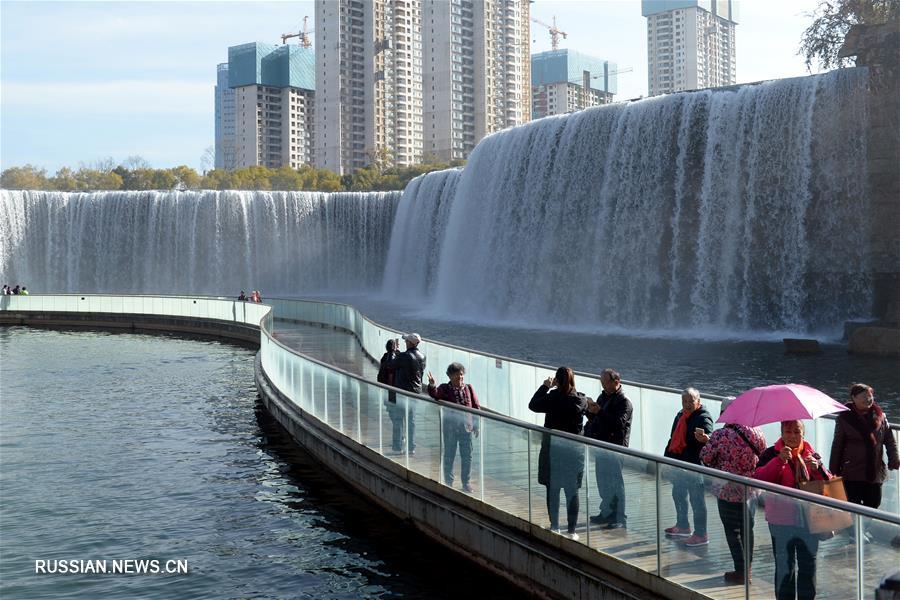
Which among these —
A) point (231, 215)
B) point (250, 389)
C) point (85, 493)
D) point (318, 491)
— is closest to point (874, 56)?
point (250, 389)

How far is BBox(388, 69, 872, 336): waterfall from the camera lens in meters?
33.9

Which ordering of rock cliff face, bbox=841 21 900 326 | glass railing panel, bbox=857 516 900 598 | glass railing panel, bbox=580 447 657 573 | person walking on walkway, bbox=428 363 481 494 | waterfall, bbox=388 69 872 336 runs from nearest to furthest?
glass railing panel, bbox=857 516 900 598
glass railing panel, bbox=580 447 657 573
person walking on walkway, bbox=428 363 481 494
rock cliff face, bbox=841 21 900 326
waterfall, bbox=388 69 872 336

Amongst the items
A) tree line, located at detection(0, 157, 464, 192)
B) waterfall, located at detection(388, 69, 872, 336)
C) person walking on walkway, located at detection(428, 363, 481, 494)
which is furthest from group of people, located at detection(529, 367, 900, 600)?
tree line, located at detection(0, 157, 464, 192)

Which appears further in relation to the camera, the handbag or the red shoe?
the red shoe

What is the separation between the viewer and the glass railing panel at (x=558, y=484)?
8562 mm

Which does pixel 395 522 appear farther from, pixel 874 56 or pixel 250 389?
pixel 874 56

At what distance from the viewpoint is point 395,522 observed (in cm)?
1206

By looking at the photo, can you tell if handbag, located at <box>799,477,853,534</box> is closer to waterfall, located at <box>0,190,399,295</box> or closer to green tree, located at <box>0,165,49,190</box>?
waterfall, located at <box>0,190,399,295</box>

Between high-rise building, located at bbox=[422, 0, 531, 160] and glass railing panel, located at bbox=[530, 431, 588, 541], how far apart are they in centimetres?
14782

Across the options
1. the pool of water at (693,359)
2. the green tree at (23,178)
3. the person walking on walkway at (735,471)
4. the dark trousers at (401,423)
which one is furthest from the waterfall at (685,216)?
the green tree at (23,178)

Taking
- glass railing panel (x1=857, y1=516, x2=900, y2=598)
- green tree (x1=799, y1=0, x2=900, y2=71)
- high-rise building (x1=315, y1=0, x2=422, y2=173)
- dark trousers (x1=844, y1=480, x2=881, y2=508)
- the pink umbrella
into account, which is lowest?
dark trousers (x1=844, y1=480, x2=881, y2=508)

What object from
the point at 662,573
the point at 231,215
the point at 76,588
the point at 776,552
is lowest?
the point at 76,588

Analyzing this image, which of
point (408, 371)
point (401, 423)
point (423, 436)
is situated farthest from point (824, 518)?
point (408, 371)

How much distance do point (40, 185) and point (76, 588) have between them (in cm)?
14021
